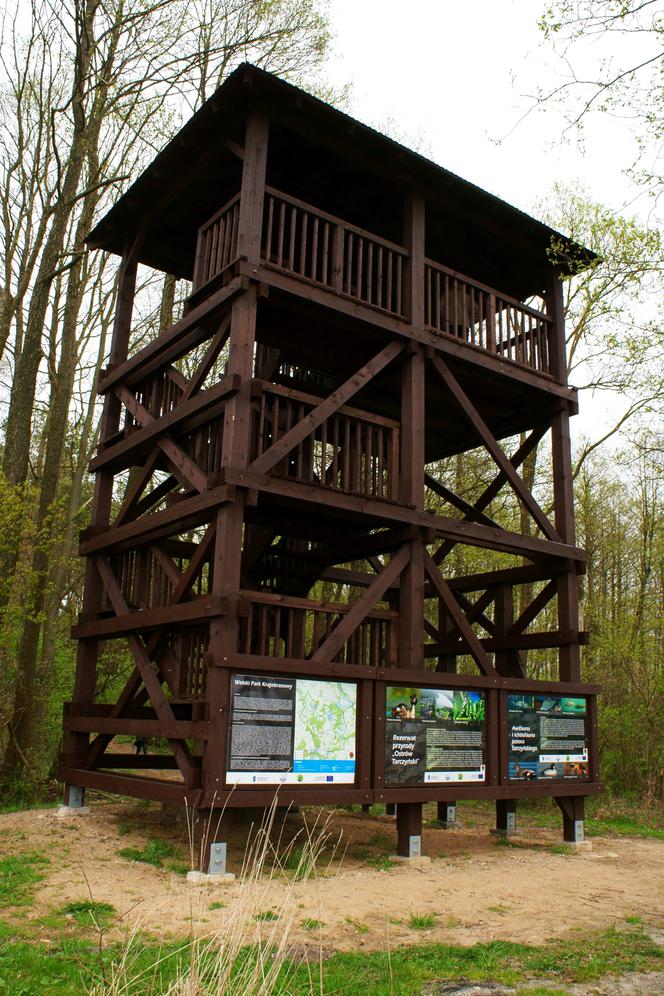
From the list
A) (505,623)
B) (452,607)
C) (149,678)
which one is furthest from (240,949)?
(505,623)

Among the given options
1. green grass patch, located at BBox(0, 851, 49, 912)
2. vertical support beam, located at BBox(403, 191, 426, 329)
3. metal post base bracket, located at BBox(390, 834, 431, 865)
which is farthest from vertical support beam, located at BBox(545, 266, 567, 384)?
green grass patch, located at BBox(0, 851, 49, 912)

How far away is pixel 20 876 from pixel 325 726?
10.7ft

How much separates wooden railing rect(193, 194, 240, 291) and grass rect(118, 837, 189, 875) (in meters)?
6.43

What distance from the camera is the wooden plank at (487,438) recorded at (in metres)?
11.7

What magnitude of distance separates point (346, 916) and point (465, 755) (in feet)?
13.4

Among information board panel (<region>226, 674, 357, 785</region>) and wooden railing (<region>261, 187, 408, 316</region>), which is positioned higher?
wooden railing (<region>261, 187, 408, 316</region>)

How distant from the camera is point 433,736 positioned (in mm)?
10461

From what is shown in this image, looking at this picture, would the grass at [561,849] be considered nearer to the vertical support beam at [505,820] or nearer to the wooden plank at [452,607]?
the vertical support beam at [505,820]

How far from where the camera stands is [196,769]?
864 cm

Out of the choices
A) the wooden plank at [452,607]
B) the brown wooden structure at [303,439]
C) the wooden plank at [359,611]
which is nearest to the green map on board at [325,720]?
the brown wooden structure at [303,439]

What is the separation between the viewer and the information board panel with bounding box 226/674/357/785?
866cm

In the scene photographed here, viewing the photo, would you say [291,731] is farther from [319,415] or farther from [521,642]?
[521,642]

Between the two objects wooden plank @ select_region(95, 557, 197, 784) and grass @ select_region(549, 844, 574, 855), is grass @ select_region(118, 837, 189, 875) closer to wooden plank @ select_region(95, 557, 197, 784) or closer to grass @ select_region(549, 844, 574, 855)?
wooden plank @ select_region(95, 557, 197, 784)

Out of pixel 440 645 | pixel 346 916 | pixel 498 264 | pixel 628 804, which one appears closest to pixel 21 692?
pixel 440 645
